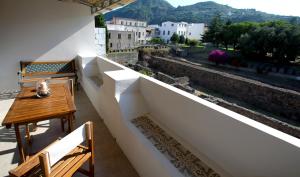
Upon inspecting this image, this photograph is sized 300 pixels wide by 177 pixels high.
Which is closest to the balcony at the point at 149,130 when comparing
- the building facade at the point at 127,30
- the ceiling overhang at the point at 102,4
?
the ceiling overhang at the point at 102,4

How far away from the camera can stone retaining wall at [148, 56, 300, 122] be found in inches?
344

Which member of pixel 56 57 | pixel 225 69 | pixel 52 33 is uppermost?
pixel 52 33

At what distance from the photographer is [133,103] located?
2.39 metres

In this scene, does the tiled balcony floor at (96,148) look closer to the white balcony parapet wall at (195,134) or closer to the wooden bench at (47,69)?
the white balcony parapet wall at (195,134)

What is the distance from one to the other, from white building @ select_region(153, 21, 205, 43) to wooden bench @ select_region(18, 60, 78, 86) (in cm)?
4611

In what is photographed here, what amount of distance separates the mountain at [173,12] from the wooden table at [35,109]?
85.7 m

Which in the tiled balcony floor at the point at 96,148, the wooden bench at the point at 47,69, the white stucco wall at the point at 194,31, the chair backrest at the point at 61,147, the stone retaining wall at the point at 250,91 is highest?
the white stucco wall at the point at 194,31

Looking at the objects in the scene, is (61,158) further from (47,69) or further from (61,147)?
(47,69)

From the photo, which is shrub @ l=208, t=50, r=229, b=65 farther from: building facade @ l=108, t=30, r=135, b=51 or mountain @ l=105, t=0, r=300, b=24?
mountain @ l=105, t=0, r=300, b=24

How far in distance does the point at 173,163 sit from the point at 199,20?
90483 millimetres

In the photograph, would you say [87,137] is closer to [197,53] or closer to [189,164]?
[189,164]

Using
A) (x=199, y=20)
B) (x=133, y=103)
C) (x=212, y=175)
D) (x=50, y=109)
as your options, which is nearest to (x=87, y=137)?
(x=50, y=109)

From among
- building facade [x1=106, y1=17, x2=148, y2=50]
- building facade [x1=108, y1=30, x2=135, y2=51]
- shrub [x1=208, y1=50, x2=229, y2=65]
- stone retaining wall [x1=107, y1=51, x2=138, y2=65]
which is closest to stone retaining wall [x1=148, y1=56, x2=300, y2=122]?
stone retaining wall [x1=107, y1=51, x2=138, y2=65]

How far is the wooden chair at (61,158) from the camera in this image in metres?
1.18
